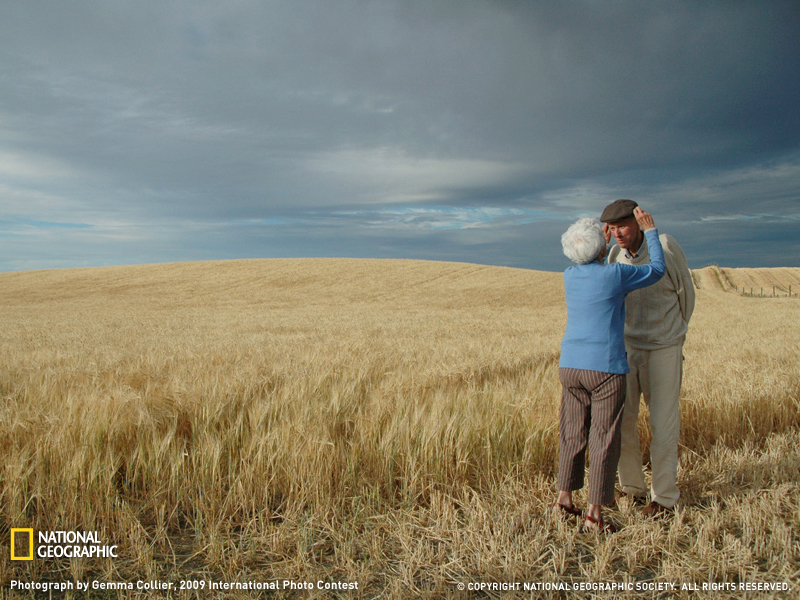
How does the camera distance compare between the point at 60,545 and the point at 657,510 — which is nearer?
the point at 60,545

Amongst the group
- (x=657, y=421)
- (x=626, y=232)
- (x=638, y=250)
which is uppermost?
(x=626, y=232)

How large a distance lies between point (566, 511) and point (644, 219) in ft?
6.15

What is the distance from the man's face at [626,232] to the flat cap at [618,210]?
0.04m

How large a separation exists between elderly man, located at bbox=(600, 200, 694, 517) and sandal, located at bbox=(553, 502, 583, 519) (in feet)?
1.51

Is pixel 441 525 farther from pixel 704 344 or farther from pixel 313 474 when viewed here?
pixel 704 344

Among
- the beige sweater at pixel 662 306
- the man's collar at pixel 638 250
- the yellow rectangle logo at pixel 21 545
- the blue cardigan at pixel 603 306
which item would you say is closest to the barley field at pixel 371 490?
the yellow rectangle logo at pixel 21 545

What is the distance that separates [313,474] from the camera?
9.96ft

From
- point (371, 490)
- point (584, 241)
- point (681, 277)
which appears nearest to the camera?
point (584, 241)

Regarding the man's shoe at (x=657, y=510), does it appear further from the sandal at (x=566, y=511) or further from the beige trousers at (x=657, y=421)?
the sandal at (x=566, y=511)

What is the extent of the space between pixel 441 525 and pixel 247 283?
129 ft

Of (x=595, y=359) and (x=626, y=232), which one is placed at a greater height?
(x=626, y=232)

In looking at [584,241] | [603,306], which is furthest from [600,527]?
[584,241]

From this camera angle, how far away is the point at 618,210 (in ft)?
9.66

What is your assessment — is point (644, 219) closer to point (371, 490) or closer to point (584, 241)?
point (584, 241)
